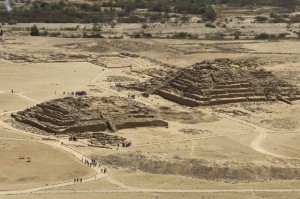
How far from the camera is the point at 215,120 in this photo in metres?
52.7

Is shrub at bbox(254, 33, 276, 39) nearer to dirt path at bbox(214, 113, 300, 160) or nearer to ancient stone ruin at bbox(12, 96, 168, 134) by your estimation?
dirt path at bbox(214, 113, 300, 160)

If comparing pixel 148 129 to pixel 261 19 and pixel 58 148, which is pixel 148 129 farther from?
pixel 261 19

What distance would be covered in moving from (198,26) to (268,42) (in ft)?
73.7

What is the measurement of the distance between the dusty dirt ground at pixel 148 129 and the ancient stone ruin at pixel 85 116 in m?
1.12

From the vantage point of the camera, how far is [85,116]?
47.3 meters

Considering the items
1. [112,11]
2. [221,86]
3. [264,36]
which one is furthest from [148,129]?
[112,11]

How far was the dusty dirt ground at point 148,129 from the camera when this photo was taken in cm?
3616

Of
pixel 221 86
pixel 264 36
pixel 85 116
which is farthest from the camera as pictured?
pixel 264 36

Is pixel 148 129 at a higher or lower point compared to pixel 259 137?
higher

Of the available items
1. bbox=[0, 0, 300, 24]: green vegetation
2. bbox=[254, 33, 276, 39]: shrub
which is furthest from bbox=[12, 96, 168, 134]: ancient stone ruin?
bbox=[0, 0, 300, 24]: green vegetation

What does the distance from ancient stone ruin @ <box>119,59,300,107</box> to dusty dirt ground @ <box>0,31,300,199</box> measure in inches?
46.1

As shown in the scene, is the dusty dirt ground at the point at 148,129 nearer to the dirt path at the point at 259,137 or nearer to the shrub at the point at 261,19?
the dirt path at the point at 259,137

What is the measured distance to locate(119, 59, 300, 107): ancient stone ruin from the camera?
58219 mm

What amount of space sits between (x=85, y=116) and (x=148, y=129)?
4.37 metres
